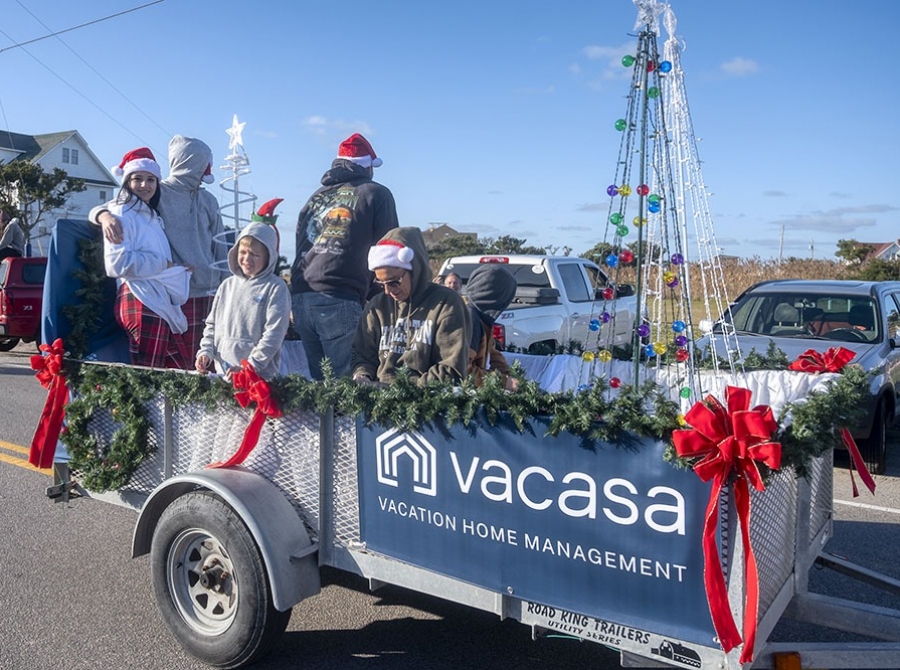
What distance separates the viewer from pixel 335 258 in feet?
15.6

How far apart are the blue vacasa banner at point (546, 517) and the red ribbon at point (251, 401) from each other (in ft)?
1.39

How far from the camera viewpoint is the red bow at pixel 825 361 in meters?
4.29

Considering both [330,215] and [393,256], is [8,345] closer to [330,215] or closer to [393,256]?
[330,215]

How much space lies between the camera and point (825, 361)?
14.3ft

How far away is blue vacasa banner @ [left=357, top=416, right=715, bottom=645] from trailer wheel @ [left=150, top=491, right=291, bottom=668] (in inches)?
20.0

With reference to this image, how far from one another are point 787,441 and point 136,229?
12.8 ft

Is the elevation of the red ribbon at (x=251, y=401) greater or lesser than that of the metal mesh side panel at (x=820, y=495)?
greater

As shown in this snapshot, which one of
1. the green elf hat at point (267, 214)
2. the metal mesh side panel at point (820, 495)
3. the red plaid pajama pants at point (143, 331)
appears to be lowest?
the metal mesh side panel at point (820, 495)

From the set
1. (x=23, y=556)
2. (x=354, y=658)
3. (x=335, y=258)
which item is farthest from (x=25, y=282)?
(x=354, y=658)

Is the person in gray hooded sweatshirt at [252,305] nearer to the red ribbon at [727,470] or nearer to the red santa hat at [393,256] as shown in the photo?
the red santa hat at [393,256]

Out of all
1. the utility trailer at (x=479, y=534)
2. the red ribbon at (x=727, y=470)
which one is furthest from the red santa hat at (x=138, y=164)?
the red ribbon at (x=727, y=470)

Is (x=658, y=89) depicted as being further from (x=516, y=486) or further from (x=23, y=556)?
(x=23, y=556)

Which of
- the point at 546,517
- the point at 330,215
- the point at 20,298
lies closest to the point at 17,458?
the point at 330,215

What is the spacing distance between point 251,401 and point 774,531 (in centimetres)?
211
